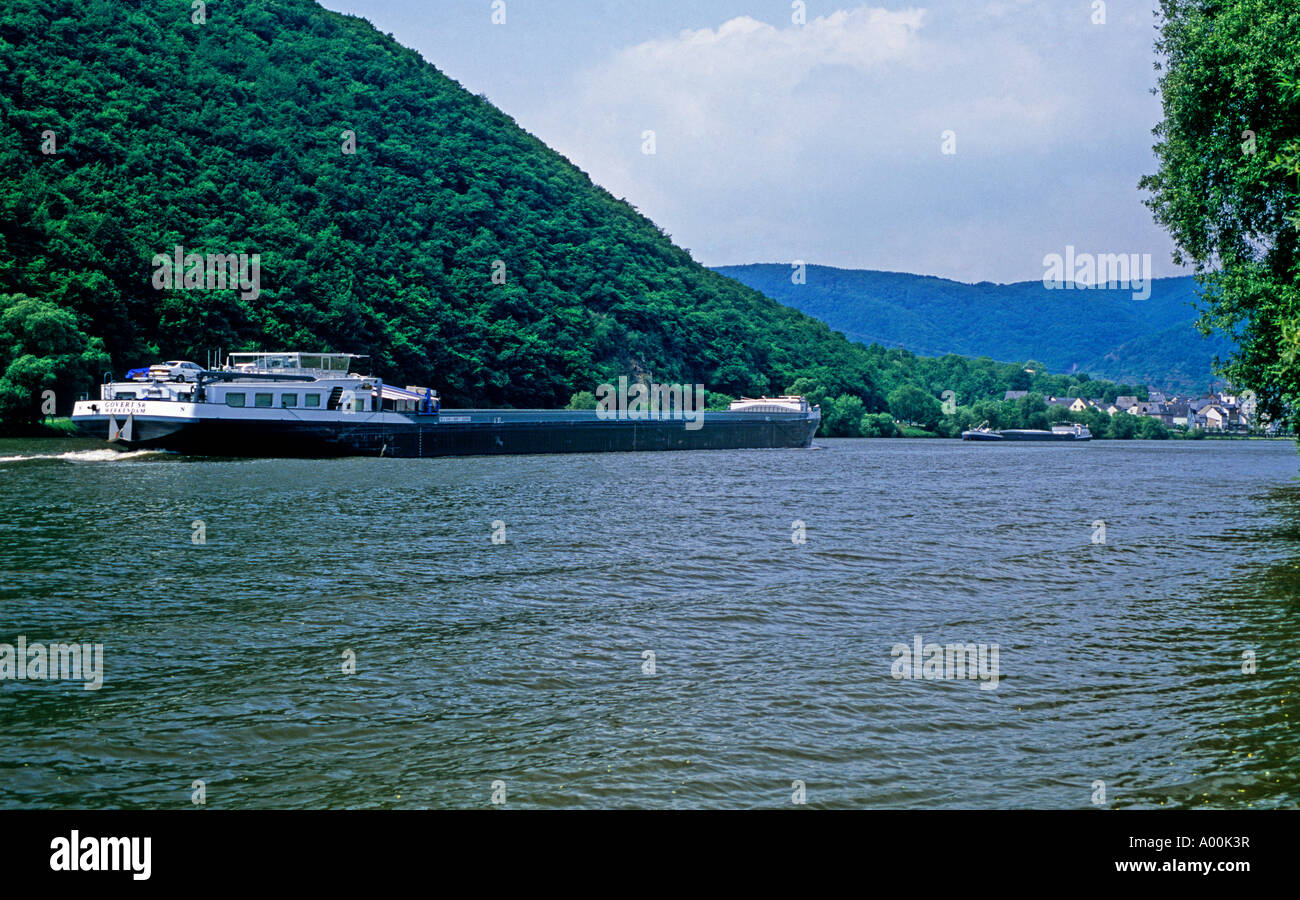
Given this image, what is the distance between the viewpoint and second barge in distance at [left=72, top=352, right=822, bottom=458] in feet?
174

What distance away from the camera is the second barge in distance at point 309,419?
52969mm

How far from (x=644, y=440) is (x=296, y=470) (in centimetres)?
3670

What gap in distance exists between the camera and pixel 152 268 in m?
82.8

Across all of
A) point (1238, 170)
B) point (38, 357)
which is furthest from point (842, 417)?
point (1238, 170)

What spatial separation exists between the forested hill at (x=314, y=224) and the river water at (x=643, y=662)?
2295 inches

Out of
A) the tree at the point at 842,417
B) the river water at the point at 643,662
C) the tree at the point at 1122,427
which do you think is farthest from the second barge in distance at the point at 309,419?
the tree at the point at 1122,427

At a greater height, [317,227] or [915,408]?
[317,227]

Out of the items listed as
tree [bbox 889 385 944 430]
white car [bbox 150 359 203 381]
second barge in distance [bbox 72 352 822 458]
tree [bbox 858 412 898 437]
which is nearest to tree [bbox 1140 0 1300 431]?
second barge in distance [bbox 72 352 822 458]

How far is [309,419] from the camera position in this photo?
58.4 metres

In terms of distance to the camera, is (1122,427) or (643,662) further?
(1122,427)

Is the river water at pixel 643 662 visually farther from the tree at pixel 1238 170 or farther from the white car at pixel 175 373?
the white car at pixel 175 373

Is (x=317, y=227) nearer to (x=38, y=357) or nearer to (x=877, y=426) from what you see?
(x=38, y=357)


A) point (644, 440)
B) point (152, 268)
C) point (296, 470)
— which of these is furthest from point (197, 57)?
point (296, 470)

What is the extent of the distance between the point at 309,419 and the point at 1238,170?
49059mm
